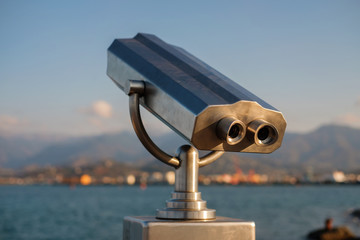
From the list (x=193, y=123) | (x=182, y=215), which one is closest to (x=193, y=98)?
(x=193, y=123)

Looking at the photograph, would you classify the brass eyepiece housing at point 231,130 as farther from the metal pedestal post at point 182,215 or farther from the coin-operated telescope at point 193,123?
the metal pedestal post at point 182,215

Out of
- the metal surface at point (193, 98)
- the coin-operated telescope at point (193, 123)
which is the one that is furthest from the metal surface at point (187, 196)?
the metal surface at point (193, 98)

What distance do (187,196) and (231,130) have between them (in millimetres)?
266

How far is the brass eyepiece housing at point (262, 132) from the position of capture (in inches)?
50.7

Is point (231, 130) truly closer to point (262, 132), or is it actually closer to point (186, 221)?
point (262, 132)

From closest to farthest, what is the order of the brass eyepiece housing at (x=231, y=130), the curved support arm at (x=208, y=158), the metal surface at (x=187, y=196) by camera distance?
1. the brass eyepiece housing at (x=231, y=130)
2. the metal surface at (x=187, y=196)
3. the curved support arm at (x=208, y=158)

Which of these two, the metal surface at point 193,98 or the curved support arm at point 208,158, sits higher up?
the metal surface at point 193,98

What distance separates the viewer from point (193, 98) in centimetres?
135

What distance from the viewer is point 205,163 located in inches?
60.9

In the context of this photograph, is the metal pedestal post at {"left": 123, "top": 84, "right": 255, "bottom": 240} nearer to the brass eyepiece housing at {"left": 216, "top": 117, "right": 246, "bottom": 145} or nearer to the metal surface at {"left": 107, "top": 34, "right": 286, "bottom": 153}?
the metal surface at {"left": 107, "top": 34, "right": 286, "bottom": 153}

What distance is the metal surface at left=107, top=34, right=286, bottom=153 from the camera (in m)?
1.28

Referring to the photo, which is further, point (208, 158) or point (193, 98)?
point (208, 158)

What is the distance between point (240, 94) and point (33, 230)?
58.8m

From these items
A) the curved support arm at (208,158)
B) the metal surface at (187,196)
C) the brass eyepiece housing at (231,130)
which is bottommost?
the metal surface at (187,196)
